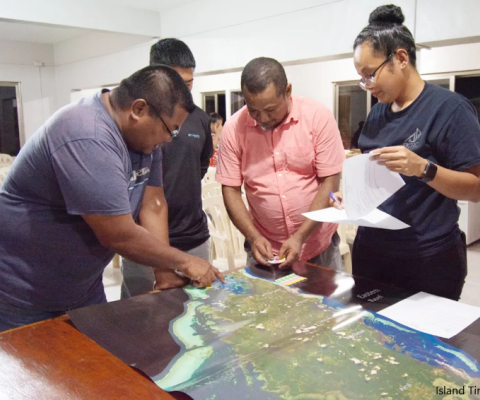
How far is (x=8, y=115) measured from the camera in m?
7.11

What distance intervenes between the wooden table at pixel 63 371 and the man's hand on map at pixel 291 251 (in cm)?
68

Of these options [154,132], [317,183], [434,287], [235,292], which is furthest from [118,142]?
[434,287]

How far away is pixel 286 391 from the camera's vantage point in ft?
2.48

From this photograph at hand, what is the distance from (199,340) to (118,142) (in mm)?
518

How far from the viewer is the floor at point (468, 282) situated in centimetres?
311

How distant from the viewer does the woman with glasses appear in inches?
45.8

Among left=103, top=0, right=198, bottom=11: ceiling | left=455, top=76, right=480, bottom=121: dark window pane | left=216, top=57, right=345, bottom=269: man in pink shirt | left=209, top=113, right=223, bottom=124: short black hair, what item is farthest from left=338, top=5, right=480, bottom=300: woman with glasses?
left=103, top=0, right=198, bottom=11: ceiling

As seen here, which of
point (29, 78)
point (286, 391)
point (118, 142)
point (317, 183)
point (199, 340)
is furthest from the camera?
point (29, 78)

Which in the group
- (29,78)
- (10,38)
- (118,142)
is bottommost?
(118,142)

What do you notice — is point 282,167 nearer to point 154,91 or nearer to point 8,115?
point 154,91

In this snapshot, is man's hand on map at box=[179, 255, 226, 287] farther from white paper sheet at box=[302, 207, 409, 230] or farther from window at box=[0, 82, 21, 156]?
window at box=[0, 82, 21, 156]

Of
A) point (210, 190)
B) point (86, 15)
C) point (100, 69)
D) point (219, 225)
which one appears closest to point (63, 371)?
point (219, 225)

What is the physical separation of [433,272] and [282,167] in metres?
0.62

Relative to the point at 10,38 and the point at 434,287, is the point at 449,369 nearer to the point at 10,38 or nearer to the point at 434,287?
the point at 434,287
